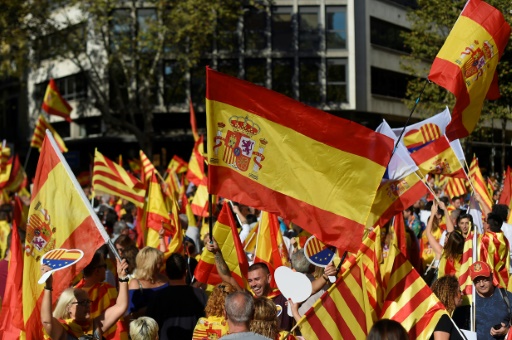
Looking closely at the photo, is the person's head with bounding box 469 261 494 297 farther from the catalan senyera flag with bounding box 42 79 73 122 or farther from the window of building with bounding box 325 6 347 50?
the window of building with bounding box 325 6 347 50

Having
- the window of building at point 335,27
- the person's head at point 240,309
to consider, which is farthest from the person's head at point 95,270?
the window of building at point 335,27

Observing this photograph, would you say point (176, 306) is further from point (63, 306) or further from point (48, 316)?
point (48, 316)

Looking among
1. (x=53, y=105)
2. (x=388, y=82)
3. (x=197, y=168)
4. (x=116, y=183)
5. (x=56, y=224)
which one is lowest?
(x=388, y=82)

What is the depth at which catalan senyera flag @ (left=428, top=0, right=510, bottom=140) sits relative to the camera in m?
8.91

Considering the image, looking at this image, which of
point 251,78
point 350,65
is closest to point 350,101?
point 350,65

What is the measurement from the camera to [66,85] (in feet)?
162

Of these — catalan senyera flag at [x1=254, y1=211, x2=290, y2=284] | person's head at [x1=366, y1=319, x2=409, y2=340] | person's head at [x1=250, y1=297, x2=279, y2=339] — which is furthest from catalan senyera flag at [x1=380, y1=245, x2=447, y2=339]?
catalan senyera flag at [x1=254, y1=211, x2=290, y2=284]

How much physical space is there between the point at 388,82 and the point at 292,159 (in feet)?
135

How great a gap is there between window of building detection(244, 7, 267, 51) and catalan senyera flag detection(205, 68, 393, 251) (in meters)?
37.8

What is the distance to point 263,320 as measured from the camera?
6.08 meters

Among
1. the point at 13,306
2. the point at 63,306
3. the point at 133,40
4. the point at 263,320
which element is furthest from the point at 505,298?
the point at 133,40

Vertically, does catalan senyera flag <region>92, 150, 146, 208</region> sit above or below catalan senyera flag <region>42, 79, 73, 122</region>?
below

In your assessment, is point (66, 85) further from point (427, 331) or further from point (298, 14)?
point (427, 331)

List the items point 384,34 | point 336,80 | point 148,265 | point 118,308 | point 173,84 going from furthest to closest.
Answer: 1. point 384,34
2. point 336,80
3. point 173,84
4. point 148,265
5. point 118,308
